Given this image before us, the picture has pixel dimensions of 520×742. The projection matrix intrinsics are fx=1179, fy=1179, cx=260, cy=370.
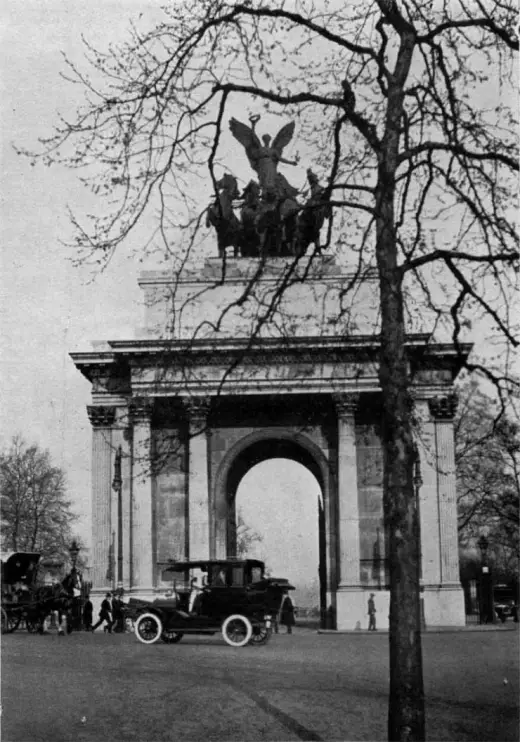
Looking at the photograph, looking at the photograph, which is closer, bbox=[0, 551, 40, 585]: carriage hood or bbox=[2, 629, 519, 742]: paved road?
bbox=[2, 629, 519, 742]: paved road

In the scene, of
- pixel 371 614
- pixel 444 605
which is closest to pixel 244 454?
pixel 371 614

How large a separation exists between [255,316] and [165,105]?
2.47 m

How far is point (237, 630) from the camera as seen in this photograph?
28.4m

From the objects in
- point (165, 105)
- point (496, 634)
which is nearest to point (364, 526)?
point (496, 634)

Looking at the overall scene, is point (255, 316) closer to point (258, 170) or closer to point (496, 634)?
point (496, 634)

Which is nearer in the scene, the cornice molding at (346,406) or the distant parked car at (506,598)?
the cornice molding at (346,406)

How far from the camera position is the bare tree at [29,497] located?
56338mm

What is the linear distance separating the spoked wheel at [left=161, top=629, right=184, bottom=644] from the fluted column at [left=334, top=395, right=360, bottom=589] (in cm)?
1261

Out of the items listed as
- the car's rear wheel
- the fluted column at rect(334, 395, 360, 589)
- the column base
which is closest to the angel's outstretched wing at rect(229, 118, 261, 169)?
the fluted column at rect(334, 395, 360, 589)

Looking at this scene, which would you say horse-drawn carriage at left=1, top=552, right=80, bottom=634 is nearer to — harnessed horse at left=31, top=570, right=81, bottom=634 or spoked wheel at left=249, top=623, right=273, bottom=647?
harnessed horse at left=31, top=570, right=81, bottom=634

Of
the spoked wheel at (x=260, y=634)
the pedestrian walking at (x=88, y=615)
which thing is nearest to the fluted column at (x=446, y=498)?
the pedestrian walking at (x=88, y=615)

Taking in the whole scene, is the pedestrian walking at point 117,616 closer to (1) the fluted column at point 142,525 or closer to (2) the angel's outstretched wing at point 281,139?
(1) the fluted column at point 142,525

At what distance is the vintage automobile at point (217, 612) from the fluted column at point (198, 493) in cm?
1115

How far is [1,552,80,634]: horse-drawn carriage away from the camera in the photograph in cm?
3500
